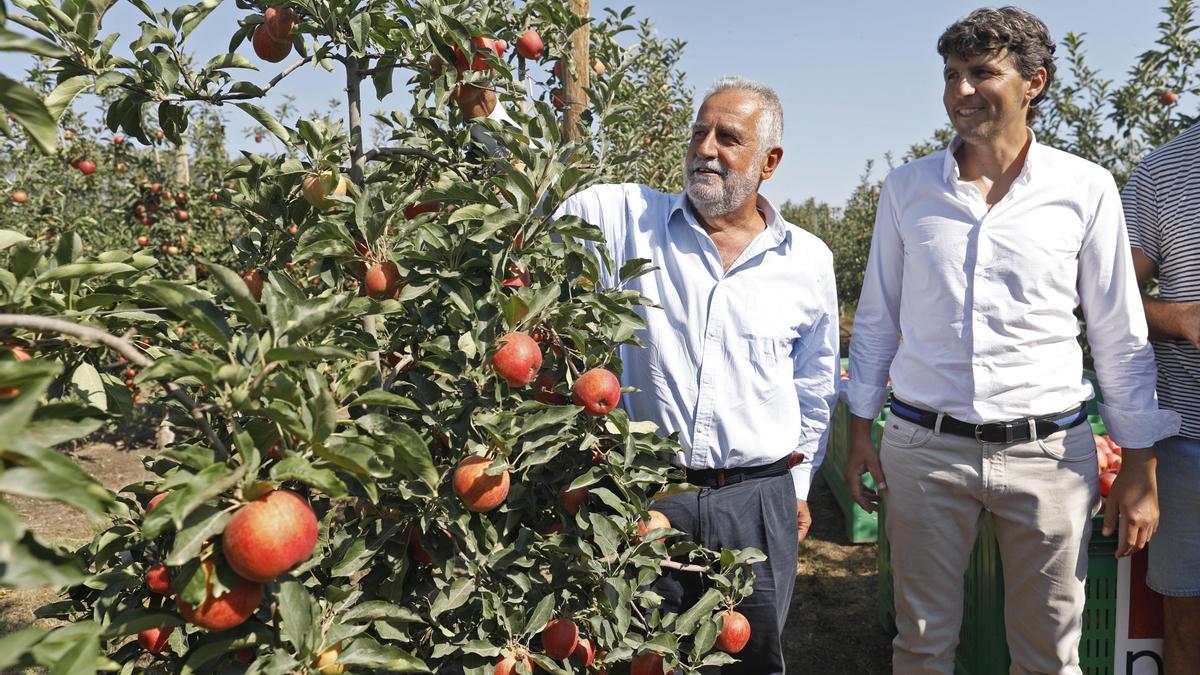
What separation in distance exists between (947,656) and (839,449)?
3005mm

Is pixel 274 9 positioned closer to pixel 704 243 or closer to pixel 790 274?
pixel 704 243

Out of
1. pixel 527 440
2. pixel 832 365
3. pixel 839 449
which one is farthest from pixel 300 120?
pixel 839 449

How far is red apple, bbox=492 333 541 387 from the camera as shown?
4.60 feet

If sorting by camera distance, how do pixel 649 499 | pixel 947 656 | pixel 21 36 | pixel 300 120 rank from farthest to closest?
1. pixel 947 656
2. pixel 649 499
3. pixel 300 120
4. pixel 21 36

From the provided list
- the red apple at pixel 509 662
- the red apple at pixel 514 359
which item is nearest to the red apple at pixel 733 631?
the red apple at pixel 509 662

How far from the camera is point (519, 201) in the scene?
4.85ft

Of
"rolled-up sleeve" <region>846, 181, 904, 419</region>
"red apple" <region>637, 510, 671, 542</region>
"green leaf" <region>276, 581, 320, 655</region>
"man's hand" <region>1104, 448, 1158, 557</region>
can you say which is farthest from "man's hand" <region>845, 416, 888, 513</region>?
"green leaf" <region>276, 581, 320, 655</region>

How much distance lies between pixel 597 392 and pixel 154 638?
88cm

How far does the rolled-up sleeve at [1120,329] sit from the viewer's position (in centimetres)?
207

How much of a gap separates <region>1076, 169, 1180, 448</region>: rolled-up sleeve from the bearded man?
71cm

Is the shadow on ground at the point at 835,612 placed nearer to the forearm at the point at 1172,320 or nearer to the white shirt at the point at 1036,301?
the white shirt at the point at 1036,301

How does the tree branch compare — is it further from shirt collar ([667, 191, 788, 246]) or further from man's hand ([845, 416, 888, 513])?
man's hand ([845, 416, 888, 513])

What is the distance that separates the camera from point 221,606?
1032 mm

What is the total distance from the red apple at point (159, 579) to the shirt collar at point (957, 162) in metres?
2.06
